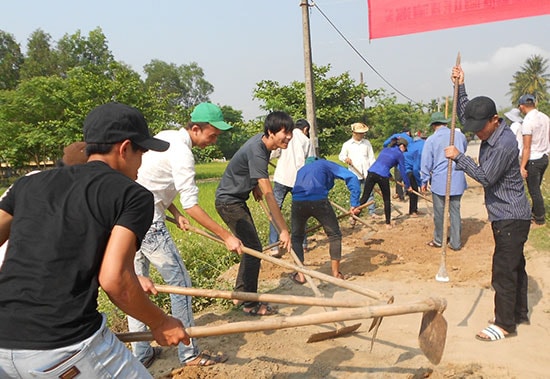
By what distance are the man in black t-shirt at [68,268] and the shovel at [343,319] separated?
47 centimetres

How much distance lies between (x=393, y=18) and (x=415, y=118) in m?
38.3

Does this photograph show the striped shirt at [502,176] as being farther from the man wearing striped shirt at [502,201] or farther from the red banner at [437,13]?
the red banner at [437,13]

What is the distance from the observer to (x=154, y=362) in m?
3.25

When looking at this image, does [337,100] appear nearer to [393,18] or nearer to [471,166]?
[393,18]

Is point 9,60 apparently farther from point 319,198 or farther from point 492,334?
point 492,334

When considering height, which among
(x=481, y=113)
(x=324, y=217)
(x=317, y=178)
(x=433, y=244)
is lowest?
(x=433, y=244)

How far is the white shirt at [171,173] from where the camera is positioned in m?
2.92

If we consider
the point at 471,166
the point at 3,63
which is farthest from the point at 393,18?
the point at 3,63

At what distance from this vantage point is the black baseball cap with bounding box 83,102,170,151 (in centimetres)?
159

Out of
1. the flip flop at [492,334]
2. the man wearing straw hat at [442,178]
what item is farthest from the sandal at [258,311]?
the man wearing straw hat at [442,178]

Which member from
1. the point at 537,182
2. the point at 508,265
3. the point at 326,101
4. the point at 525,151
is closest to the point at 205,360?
the point at 508,265

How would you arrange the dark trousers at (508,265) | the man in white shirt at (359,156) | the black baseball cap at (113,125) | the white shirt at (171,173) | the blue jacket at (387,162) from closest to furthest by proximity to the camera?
the black baseball cap at (113,125)
the white shirt at (171,173)
the dark trousers at (508,265)
the blue jacket at (387,162)
the man in white shirt at (359,156)

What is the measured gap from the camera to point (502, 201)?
3.20 metres

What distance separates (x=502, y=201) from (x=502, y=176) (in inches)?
7.8
